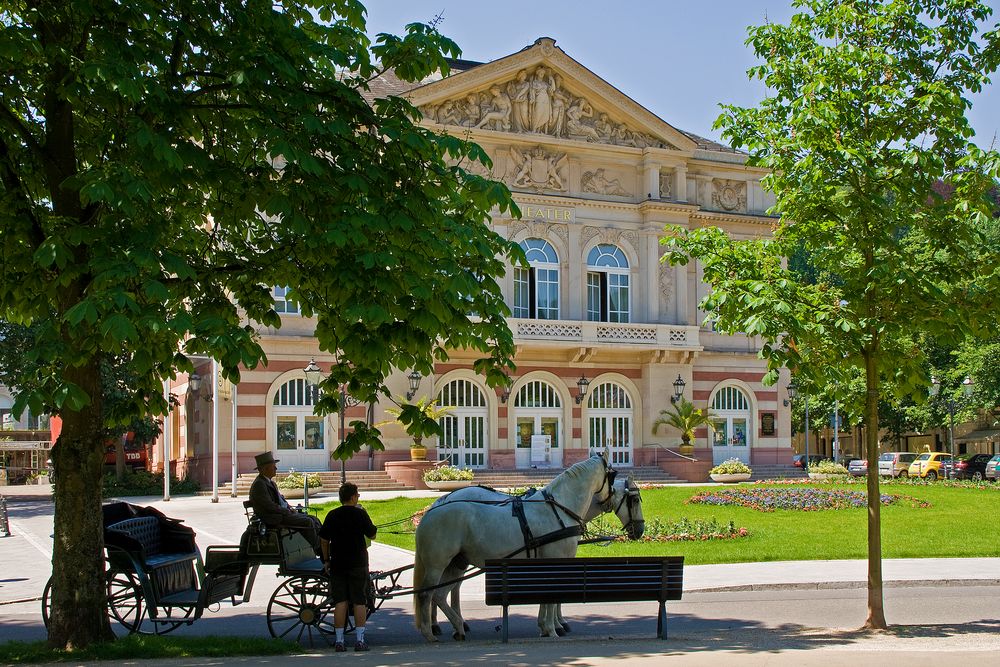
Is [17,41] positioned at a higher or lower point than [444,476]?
higher

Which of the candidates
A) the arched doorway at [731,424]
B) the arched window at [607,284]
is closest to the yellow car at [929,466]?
the arched doorway at [731,424]

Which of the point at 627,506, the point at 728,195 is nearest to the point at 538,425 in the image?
the point at 728,195

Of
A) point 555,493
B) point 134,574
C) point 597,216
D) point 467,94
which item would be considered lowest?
point 134,574

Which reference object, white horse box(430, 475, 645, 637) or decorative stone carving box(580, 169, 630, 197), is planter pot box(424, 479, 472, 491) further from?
white horse box(430, 475, 645, 637)

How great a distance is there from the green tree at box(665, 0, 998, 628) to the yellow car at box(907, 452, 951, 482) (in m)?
42.4

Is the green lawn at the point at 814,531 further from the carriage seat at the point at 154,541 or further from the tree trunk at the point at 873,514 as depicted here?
the tree trunk at the point at 873,514

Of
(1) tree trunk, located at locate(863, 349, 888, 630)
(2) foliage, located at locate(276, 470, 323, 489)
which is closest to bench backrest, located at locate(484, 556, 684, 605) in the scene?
(1) tree trunk, located at locate(863, 349, 888, 630)

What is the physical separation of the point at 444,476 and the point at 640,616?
2366 cm

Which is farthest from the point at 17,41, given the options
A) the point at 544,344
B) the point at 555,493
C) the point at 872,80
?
the point at 544,344

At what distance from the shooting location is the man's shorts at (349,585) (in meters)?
11.5

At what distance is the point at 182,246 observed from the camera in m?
12.9

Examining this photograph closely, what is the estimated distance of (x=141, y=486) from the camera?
4194cm

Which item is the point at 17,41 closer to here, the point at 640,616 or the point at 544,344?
the point at 640,616

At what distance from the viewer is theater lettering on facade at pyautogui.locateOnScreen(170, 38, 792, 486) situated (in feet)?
147
